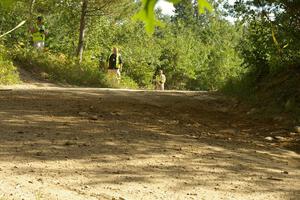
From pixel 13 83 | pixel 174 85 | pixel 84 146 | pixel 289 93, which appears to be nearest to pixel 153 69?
pixel 174 85

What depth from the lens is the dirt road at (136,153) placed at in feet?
13.5

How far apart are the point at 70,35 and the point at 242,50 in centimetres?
1822

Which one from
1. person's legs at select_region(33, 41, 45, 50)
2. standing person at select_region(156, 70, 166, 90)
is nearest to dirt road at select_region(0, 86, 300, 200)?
person's legs at select_region(33, 41, 45, 50)

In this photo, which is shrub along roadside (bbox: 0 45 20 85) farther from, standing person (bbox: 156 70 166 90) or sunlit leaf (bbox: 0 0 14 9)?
sunlit leaf (bbox: 0 0 14 9)

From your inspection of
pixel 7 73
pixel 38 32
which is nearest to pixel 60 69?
pixel 38 32

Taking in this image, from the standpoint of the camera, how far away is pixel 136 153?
527 cm

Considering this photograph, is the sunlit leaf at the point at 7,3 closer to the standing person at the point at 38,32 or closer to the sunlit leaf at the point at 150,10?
the sunlit leaf at the point at 150,10

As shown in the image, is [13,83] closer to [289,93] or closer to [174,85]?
[289,93]

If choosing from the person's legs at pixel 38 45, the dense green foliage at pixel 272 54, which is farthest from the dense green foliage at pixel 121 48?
the dense green foliage at pixel 272 54

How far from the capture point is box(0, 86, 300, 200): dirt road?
4.13 metres

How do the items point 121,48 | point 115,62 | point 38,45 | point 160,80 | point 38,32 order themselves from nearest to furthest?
point 115,62
point 38,32
point 38,45
point 160,80
point 121,48

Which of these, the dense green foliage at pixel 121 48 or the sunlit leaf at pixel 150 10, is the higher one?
the dense green foliage at pixel 121 48

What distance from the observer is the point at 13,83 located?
563 inches

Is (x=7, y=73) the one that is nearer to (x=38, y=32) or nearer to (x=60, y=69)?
(x=60, y=69)
